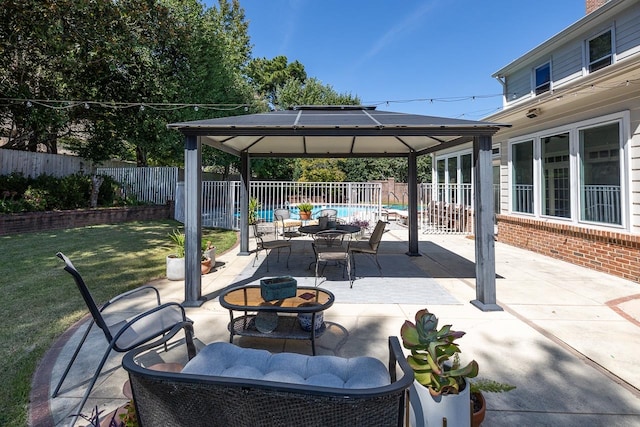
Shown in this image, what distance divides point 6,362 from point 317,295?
2.83m

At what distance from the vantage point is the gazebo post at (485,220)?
4.09 metres

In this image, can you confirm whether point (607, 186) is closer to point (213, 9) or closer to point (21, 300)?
point (21, 300)

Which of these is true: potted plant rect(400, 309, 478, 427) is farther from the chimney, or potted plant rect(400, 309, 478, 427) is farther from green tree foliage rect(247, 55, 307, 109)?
green tree foliage rect(247, 55, 307, 109)

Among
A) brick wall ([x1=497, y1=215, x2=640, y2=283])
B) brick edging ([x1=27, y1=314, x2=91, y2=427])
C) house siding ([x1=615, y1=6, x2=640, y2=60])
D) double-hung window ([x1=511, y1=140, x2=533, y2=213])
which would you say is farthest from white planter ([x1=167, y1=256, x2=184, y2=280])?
house siding ([x1=615, y1=6, x2=640, y2=60])

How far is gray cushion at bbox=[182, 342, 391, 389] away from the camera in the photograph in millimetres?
1618

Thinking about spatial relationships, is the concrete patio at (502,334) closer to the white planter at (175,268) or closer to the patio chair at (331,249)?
the white planter at (175,268)

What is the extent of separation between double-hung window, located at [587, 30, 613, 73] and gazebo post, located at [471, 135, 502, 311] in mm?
7523

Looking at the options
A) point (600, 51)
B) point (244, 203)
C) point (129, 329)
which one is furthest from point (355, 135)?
point (600, 51)

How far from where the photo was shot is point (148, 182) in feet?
47.6

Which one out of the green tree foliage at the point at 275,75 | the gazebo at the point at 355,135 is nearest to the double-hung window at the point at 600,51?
the gazebo at the point at 355,135

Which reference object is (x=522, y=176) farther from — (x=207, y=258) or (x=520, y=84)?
(x=207, y=258)

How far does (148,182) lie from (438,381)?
15733 millimetres

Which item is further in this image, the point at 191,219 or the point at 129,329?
the point at 191,219

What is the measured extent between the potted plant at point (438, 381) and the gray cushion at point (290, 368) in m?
0.20
